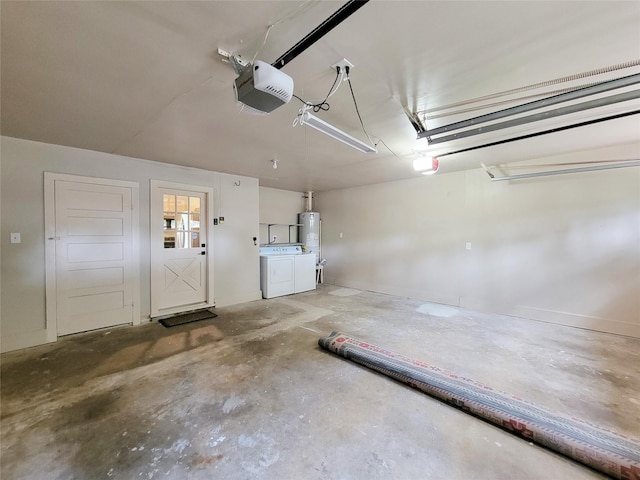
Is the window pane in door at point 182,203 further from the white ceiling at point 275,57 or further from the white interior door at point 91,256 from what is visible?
the white ceiling at point 275,57

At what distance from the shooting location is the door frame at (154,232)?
13.0ft

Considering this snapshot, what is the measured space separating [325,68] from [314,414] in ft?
8.18

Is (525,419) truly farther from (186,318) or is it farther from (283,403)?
(186,318)

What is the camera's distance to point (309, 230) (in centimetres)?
659

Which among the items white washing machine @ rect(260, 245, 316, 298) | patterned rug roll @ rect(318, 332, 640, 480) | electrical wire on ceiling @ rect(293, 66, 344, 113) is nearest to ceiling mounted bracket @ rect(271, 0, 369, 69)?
electrical wire on ceiling @ rect(293, 66, 344, 113)

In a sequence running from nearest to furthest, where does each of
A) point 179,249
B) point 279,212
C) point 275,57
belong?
1. point 275,57
2. point 179,249
3. point 279,212

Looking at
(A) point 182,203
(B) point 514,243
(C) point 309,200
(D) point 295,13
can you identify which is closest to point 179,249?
(A) point 182,203

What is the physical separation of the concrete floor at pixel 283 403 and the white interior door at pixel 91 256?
29 cm

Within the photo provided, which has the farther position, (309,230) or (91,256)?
(309,230)

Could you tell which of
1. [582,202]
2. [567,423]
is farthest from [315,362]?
[582,202]

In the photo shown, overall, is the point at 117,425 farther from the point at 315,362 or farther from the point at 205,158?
the point at 205,158

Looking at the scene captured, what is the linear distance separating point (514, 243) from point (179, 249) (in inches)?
216

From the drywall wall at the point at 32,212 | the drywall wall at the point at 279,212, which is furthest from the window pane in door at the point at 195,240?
the drywall wall at the point at 279,212

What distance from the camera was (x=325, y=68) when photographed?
5.82ft
